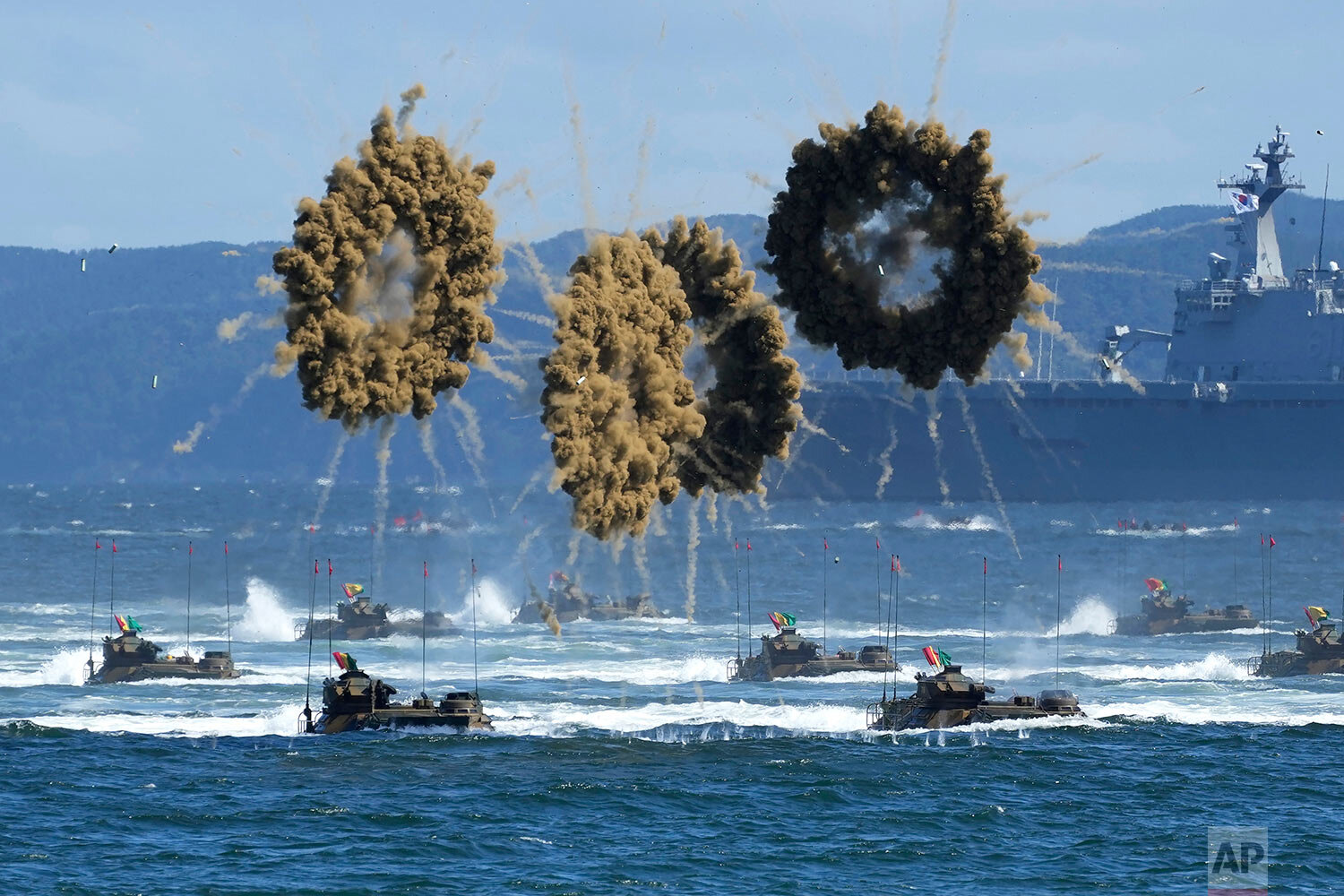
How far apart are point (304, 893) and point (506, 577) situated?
11735cm

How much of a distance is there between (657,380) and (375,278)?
260 inches

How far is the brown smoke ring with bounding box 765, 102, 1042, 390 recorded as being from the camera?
136 ft

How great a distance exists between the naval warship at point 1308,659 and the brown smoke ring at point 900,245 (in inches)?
2702

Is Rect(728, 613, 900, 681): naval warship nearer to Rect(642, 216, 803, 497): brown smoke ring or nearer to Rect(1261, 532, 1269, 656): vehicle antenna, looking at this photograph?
Rect(1261, 532, 1269, 656): vehicle antenna

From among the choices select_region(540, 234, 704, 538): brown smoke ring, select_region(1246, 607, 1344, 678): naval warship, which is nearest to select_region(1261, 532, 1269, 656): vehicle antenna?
select_region(1246, 607, 1344, 678): naval warship

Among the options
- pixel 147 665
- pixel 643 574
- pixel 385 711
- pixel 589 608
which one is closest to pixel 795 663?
pixel 147 665

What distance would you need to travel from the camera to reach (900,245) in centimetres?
4253

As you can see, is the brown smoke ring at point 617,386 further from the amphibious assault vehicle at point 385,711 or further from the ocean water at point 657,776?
the amphibious assault vehicle at point 385,711

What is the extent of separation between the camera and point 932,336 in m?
42.3

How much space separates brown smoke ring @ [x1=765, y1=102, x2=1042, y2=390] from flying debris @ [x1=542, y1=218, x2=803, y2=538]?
53.1 inches

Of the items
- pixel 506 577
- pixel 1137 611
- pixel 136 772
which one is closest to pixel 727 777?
pixel 136 772

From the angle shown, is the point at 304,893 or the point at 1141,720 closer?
the point at 304,893

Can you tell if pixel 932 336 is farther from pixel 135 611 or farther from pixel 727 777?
pixel 135 611

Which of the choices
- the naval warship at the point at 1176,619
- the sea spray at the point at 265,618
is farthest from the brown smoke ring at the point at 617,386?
the naval warship at the point at 1176,619
